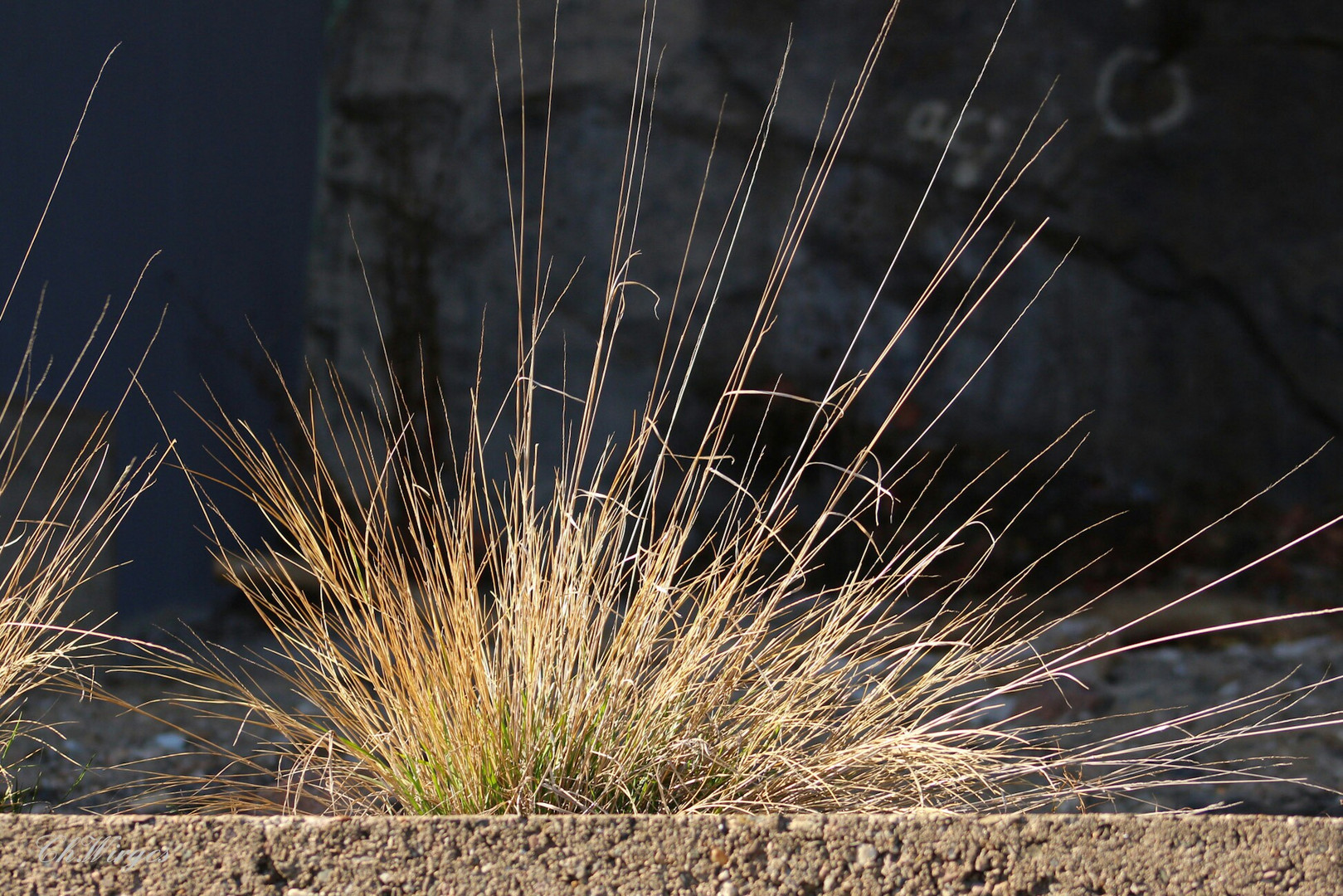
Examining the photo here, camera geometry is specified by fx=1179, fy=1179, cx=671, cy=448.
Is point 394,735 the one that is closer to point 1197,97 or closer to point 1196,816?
point 1196,816

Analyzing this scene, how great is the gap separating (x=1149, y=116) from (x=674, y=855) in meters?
3.35

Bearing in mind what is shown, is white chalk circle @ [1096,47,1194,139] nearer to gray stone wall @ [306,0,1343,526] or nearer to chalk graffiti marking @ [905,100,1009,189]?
gray stone wall @ [306,0,1343,526]

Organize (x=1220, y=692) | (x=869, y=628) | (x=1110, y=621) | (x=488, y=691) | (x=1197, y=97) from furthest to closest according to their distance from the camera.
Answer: (x=1197, y=97)
(x=1110, y=621)
(x=1220, y=692)
(x=869, y=628)
(x=488, y=691)

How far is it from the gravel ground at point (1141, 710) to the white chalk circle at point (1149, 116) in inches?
56.1

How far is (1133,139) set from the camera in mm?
3619

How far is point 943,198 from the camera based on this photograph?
3.64 meters

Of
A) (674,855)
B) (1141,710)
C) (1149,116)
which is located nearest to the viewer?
(674,855)

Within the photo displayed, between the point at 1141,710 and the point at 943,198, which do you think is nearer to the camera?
the point at 1141,710

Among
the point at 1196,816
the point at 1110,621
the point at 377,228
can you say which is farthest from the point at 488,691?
the point at 377,228

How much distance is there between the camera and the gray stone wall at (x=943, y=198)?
357 centimetres

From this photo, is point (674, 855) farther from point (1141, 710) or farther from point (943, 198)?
point (943, 198)

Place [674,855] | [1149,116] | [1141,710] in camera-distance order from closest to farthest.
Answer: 1. [674,855]
2. [1141,710]
3. [1149,116]

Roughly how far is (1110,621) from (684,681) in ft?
8.11

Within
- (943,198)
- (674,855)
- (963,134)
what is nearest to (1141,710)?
(674,855)
